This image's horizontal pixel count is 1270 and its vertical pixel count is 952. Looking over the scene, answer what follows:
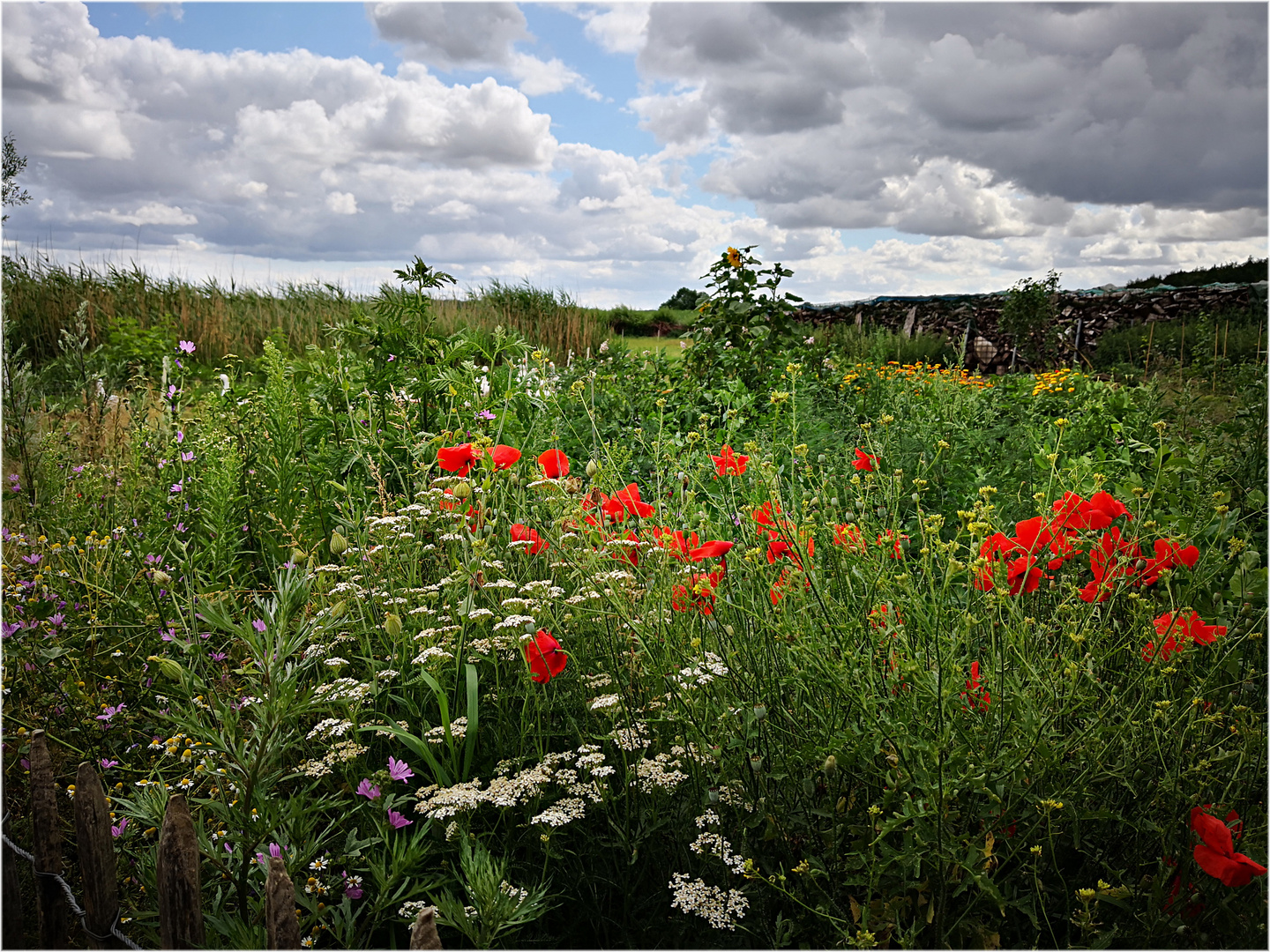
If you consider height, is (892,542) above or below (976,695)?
above

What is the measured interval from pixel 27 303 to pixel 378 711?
12120 millimetres

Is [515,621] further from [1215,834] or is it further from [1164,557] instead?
[1164,557]

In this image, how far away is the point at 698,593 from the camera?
1764mm

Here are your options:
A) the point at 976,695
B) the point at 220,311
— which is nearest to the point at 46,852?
the point at 976,695

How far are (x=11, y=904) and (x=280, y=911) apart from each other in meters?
0.88

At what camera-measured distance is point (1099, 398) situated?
520 centimetres

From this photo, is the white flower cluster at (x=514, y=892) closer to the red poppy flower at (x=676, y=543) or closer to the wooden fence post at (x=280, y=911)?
the wooden fence post at (x=280, y=911)

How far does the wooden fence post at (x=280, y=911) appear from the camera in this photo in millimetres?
1247

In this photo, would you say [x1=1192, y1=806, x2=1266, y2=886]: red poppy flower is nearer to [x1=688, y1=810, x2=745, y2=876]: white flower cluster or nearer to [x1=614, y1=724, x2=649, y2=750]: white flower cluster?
[x1=688, y1=810, x2=745, y2=876]: white flower cluster

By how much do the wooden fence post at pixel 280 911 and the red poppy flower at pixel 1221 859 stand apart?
59.7 inches

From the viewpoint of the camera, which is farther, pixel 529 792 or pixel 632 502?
pixel 632 502

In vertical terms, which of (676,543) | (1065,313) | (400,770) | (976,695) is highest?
(1065,313)

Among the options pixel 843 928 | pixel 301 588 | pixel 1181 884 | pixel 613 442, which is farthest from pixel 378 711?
pixel 613 442

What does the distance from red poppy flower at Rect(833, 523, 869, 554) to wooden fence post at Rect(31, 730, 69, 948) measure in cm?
179
